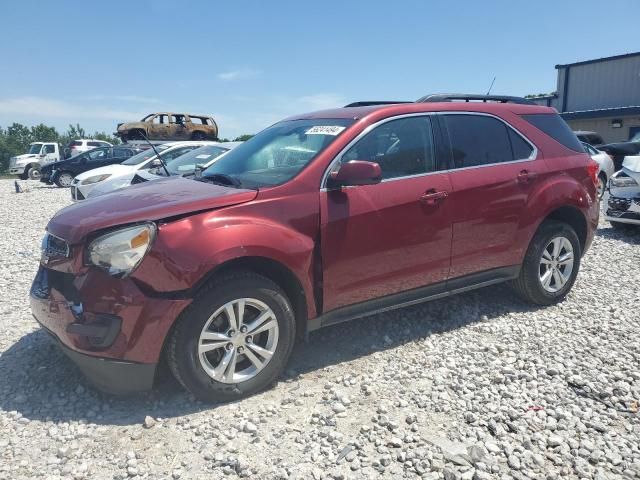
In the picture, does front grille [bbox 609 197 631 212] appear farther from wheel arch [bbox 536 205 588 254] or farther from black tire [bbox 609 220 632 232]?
wheel arch [bbox 536 205 588 254]

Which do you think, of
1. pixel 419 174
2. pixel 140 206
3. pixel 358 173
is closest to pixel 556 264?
pixel 419 174

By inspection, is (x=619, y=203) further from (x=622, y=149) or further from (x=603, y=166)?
(x=622, y=149)

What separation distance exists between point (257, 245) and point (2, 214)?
12.1 meters

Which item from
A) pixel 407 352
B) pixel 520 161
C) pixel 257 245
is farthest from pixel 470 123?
pixel 257 245

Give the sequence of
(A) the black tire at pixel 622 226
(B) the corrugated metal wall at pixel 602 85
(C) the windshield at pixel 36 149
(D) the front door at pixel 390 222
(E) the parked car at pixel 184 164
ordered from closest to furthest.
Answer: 1. (D) the front door at pixel 390 222
2. (A) the black tire at pixel 622 226
3. (E) the parked car at pixel 184 164
4. (B) the corrugated metal wall at pixel 602 85
5. (C) the windshield at pixel 36 149

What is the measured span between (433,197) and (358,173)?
79cm

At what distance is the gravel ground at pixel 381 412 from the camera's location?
2.67 metres

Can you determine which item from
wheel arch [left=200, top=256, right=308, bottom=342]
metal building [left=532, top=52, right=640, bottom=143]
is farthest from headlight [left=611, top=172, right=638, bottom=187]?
metal building [left=532, top=52, right=640, bottom=143]

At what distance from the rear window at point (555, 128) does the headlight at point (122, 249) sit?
3.51 metres

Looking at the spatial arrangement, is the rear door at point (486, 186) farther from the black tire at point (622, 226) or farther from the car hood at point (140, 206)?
the black tire at point (622, 226)

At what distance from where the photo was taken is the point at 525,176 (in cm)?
444

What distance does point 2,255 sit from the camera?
7.47 m

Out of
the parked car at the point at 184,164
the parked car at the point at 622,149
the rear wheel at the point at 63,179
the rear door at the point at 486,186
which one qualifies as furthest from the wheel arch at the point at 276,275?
the rear wheel at the point at 63,179

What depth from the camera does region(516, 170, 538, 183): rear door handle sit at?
4412 millimetres
